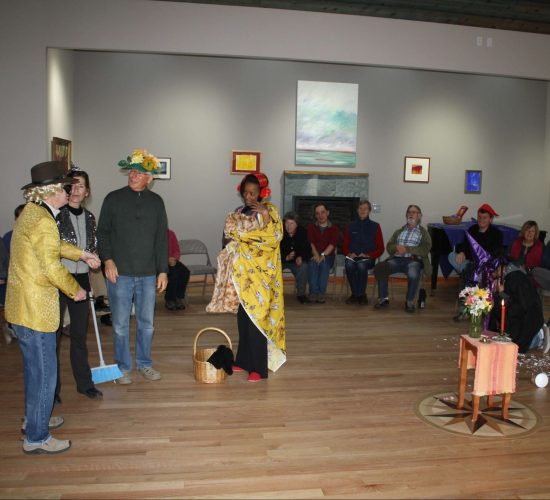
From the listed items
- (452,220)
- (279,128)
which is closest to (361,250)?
(452,220)

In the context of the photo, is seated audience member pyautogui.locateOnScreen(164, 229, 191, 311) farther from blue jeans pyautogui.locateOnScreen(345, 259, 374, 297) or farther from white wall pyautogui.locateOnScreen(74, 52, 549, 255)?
blue jeans pyautogui.locateOnScreen(345, 259, 374, 297)

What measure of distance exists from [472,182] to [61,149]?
5917mm

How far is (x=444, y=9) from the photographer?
Result: 7.83 meters

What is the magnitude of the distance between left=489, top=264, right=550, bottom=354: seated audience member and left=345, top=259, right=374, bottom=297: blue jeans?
2.32 m

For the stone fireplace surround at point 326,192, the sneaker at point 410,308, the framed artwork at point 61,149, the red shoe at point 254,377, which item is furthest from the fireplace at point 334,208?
the red shoe at point 254,377

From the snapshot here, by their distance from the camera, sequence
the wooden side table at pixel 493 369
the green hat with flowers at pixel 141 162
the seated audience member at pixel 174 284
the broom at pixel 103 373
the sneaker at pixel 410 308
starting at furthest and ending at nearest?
the sneaker at pixel 410 308, the seated audience member at pixel 174 284, the broom at pixel 103 373, the green hat with flowers at pixel 141 162, the wooden side table at pixel 493 369

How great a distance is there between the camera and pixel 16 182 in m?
6.00

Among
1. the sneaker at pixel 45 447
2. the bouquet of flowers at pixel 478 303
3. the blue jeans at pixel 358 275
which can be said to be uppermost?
the bouquet of flowers at pixel 478 303

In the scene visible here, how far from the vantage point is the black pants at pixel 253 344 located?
13.6ft

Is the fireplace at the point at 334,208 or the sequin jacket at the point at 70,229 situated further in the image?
the fireplace at the point at 334,208

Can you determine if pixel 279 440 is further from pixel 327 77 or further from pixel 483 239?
pixel 327 77

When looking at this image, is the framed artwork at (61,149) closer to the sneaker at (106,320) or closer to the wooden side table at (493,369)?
the sneaker at (106,320)

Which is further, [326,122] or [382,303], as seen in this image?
[326,122]

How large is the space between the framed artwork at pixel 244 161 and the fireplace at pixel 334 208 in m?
0.81
